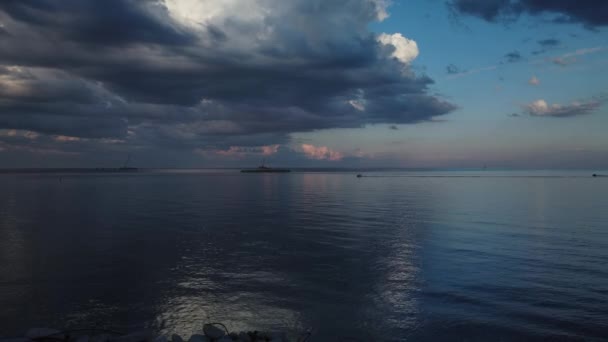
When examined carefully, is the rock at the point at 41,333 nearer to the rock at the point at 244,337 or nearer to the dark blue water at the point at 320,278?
the dark blue water at the point at 320,278

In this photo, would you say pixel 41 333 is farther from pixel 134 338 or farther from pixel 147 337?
pixel 147 337

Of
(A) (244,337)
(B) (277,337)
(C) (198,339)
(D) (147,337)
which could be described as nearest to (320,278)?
(B) (277,337)

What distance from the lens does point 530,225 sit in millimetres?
32406

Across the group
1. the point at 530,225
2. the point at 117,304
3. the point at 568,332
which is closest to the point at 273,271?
the point at 117,304

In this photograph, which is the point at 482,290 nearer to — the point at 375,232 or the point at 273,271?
the point at 273,271

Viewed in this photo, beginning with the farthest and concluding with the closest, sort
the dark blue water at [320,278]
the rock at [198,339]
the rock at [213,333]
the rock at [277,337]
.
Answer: the dark blue water at [320,278]
the rock at [213,333]
the rock at [277,337]
the rock at [198,339]

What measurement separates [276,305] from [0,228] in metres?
30.2

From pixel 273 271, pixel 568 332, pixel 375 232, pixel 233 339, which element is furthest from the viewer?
pixel 375 232

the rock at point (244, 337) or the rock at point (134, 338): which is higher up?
the rock at point (244, 337)

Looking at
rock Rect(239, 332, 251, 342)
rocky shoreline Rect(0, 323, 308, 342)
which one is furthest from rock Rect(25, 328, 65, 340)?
rock Rect(239, 332, 251, 342)

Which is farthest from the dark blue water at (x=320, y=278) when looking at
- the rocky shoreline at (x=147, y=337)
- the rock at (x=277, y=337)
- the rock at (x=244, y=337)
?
the rock at (x=244, y=337)

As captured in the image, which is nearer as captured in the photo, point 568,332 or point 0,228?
point 568,332

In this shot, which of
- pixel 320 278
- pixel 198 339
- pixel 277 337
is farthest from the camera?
pixel 320 278

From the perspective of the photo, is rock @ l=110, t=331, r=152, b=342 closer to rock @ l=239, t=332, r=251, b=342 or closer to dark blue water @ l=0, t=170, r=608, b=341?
dark blue water @ l=0, t=170, r=608, b=341
